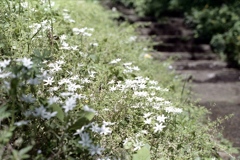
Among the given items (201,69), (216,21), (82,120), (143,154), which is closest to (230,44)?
(216,21)

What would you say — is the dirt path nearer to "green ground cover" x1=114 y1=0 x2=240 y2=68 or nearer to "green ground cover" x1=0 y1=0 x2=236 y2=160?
"green ground cover" x1=114 y1=0 x2=240 y2=68

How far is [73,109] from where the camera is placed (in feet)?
6.91

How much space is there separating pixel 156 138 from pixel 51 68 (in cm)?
86

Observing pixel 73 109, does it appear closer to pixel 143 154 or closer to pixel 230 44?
pixel 143 154

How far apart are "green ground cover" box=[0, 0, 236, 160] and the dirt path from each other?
1384 millimetres

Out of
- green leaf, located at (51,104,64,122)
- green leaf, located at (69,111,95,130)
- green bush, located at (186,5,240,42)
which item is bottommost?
green bush, located at (186,5,240,42)

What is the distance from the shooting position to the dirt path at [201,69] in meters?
4.79

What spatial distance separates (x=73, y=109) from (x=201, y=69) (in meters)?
5.18

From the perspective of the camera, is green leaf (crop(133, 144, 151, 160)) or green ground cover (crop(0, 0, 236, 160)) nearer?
green ground cover (crop(0, 0, 236, 160))

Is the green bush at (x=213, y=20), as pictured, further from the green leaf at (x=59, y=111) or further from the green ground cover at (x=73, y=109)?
the green leaf at (x=59, y=111)

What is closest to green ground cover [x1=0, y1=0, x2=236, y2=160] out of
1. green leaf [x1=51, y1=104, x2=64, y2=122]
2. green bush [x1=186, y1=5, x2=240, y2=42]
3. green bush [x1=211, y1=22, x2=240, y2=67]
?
green leaf [x1=51, y1=104, x2=64, y2=122]

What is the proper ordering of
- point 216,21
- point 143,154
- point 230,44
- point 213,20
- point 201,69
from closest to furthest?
point 143,154
point 201,69
point 230,44
point 216,21
point 213,20

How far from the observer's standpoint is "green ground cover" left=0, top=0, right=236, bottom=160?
1.84m

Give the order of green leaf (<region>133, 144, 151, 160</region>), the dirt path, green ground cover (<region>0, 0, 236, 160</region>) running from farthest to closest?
the dirt path
green leaf (<region>133, 144, 151, 160</region>)
green ground cover (<region>0, 0, 236, 160</region>)
